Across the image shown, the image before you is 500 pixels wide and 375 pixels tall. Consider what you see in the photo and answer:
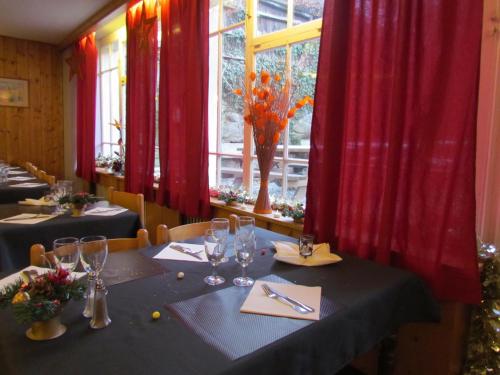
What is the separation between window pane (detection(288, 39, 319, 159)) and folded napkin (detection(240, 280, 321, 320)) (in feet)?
4.62

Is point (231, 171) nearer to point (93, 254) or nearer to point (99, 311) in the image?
point (93, 254)

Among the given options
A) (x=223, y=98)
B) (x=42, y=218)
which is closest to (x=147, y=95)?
(x=223, y=98)

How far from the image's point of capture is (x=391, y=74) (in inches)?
66.0

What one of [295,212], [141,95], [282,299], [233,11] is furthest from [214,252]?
[141,95]

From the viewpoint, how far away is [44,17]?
4.93 meters

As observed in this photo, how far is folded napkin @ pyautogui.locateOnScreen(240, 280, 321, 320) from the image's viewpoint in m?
1.06

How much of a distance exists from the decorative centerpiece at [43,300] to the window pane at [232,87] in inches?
89.8

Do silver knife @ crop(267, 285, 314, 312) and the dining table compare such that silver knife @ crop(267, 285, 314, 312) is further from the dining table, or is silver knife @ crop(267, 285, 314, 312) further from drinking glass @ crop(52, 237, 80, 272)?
drinking glass @ crop(52, 237, 80, 272)

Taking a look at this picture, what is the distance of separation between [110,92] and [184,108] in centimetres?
305

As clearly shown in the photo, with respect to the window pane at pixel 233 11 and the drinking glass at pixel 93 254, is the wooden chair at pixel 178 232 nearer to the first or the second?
the drinking glass at pixel 93 254

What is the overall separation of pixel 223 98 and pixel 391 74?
1.83 meters

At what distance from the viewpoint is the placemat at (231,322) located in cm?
90

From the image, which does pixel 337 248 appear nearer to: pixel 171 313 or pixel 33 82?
pixel 171 313

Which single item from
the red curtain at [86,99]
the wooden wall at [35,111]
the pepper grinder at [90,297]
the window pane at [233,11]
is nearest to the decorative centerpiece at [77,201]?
the pepper grinder at [90,297]
